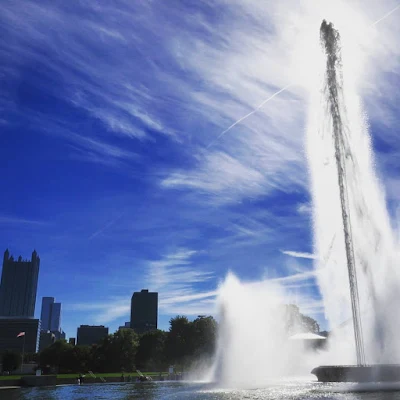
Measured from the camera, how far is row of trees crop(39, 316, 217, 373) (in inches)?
3750

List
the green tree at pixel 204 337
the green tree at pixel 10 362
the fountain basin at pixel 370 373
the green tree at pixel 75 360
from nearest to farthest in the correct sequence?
the fountain basin at pixel 370 373 < the green tree at pixel 204 337 < the green tree at pixel 75 360 < the green tree at pixel 10 362

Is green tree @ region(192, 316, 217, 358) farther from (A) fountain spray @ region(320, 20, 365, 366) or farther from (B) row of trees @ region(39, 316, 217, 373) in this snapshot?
(A) fountain spray @ region(320, 20, 365, 366)

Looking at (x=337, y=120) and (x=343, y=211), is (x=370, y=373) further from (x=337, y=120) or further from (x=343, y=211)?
(x=337, y=120)

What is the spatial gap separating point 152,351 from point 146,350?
1753mm

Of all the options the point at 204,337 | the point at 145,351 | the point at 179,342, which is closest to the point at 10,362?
the point at 145,351

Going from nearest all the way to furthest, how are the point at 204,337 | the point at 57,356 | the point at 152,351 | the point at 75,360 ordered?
Result: the point at 204,337
the point at 75,360
the point at 152,351
the point at 57,356

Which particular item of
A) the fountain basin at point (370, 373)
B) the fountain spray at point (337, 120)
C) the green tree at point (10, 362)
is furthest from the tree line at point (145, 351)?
the fountain basin at point (370, 373)

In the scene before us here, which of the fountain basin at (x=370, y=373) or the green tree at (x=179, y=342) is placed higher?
the green tree at (x=179, y=342)

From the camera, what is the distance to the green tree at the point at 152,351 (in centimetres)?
9994

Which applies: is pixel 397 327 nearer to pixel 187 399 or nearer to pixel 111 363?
pixel 187 399

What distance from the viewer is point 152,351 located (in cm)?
10081

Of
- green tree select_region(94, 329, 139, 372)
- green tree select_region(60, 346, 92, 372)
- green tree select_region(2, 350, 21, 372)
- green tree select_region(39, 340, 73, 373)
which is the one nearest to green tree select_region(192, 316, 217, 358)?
green tree select_region(94, 329, 139, 372)

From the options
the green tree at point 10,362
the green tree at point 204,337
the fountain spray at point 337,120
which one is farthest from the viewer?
the green tree at point 10,362

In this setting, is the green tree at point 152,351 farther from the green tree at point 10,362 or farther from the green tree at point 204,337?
the green tree at point 10,362
